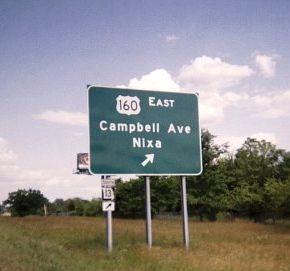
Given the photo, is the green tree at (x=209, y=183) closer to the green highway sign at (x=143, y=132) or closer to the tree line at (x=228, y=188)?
the tree line at (x=228, y=188)

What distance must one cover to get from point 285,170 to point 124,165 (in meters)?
45.2

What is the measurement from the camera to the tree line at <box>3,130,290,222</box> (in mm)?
53250

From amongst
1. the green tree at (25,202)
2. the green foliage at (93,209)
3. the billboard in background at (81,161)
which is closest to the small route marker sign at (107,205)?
the billboard in background at (81,161)

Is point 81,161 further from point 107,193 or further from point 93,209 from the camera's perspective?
point 107,193

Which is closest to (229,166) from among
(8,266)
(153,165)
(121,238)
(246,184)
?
(246,184)

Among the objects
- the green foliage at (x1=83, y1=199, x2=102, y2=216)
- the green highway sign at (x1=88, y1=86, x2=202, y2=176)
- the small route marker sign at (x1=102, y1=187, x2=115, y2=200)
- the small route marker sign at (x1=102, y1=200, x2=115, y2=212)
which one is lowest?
the green foliage at (x1=83, y1=199, x2=102, y2=216)

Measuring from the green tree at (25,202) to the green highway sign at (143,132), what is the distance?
3132 inches

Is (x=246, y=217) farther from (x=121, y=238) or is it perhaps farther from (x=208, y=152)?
(x=121, y=238)

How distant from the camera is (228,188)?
213ft

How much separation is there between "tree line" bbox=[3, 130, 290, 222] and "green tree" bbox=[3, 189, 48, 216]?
22566 millimetres

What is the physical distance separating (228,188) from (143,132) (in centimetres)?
4857

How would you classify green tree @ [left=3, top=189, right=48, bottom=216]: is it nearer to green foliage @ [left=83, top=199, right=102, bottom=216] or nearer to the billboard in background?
the billboard in background

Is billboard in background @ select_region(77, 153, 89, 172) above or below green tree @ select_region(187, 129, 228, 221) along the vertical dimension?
above

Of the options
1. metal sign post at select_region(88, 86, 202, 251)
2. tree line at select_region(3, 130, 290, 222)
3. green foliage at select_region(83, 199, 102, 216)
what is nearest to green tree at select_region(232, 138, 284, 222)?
tree line at select_region(3, 130, 290, 222)
